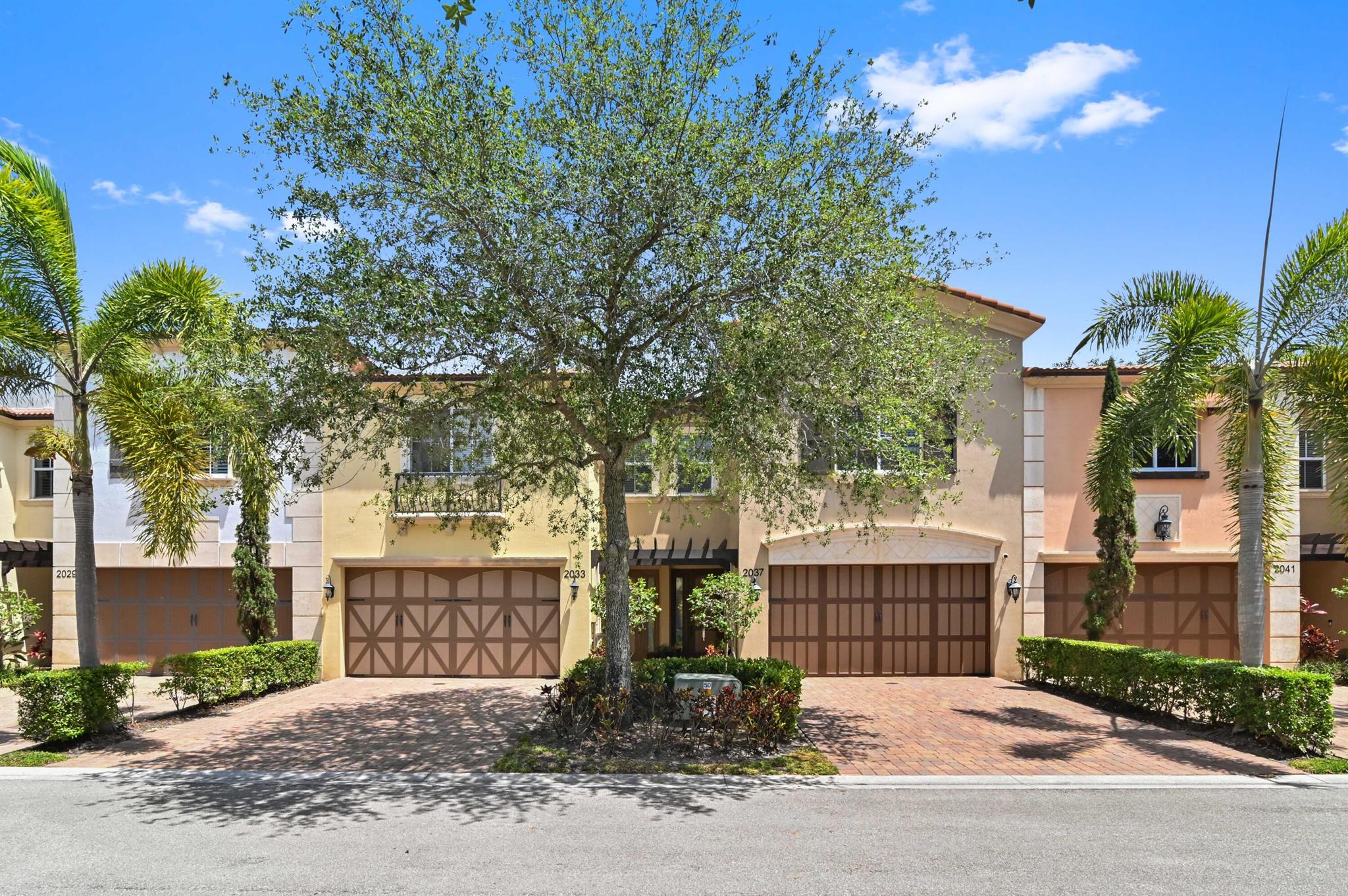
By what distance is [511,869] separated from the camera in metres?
6.76

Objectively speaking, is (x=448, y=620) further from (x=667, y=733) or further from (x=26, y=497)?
(x=26, y=497)

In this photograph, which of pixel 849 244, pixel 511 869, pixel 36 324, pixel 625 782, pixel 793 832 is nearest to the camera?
pixel 511 869

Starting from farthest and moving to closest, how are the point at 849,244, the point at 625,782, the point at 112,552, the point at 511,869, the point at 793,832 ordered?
the point at 112,552
the point at 849,244
the point at 625,782
the point at 793,832
the point at 511,869

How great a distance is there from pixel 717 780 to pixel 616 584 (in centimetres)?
271

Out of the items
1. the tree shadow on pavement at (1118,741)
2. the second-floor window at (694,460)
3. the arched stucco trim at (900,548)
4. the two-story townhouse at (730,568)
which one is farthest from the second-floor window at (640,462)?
the tree shadow on pavement at (1118,741)

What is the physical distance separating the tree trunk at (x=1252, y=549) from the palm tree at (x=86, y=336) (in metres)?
12.3

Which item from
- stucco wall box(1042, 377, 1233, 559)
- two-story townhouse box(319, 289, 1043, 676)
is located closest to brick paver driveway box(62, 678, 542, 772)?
two-story townhouse box(319, 289, 1043, 676)

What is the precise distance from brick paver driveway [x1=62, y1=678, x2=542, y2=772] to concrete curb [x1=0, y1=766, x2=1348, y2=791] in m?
0.37

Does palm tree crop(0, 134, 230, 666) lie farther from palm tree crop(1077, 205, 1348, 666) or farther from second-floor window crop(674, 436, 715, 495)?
palm tree crop(1077, 205, 1348, 666)

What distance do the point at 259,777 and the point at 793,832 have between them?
18.4 feet

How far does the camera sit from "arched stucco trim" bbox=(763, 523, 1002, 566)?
1650 centimetres

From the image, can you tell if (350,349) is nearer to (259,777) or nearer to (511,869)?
(259,777)

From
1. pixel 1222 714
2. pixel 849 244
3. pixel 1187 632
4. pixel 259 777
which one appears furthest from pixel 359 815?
pixel 1187 632

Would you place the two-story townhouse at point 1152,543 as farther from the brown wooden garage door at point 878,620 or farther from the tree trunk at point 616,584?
the tree trunk at point 616,584
